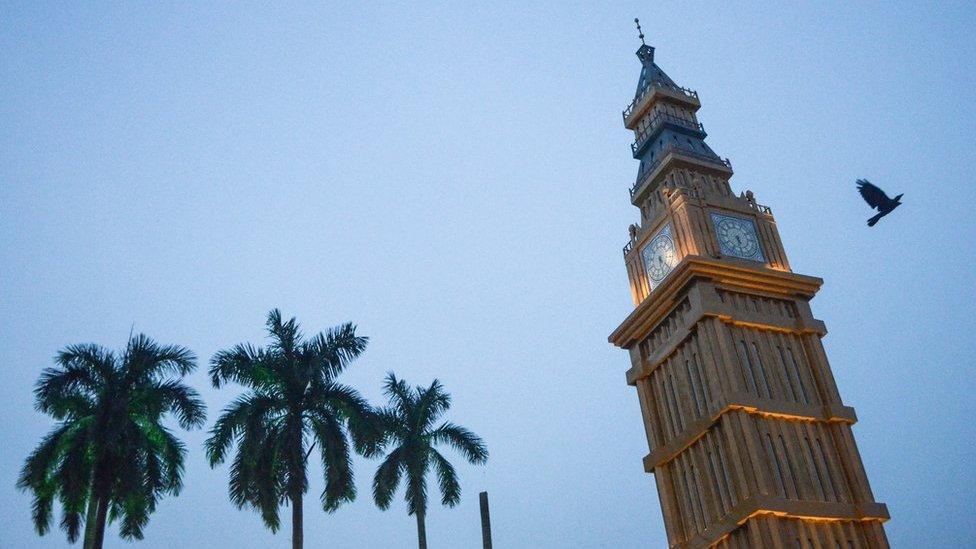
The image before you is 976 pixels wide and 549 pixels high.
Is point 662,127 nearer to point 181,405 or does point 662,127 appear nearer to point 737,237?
point 737,237

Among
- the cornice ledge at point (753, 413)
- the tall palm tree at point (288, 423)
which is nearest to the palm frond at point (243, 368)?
the tall palm tree at point (288, 423)

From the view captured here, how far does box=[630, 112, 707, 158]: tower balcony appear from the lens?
50.8 m

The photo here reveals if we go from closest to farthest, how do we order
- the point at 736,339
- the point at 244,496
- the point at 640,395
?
the point at 244,496
the point at 736,339
the point at 640,395

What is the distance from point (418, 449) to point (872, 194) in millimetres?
19685

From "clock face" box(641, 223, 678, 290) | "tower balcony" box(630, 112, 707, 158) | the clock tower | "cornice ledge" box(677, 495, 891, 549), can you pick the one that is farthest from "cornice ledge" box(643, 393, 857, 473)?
"tower balcony" box(630, 112, 707, 158)

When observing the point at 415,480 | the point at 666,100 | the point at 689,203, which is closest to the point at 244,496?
the point at 415,480

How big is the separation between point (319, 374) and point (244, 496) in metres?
4.89

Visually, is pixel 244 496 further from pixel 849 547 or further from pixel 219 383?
pixel 849 547

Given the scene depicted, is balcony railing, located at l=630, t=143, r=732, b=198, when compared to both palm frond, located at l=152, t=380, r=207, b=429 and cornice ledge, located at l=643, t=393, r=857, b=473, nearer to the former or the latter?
cornice ledge, located at l=643, t=393, r=857, b=473

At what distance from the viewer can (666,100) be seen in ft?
173

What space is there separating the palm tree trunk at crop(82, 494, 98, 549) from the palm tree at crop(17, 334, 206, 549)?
0.03 metres

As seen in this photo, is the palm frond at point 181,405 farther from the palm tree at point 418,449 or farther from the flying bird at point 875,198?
the flying bird at point 875,198

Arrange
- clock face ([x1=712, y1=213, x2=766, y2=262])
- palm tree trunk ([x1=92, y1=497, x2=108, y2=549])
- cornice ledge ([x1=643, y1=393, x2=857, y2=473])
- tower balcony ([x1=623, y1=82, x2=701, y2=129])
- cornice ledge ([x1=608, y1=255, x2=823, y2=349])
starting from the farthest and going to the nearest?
tower balcony ([x1=623, y1=82, x2=701, y2=129])
clock face ([x1=712, y1=213, x2=766, y2=262])
cornice ledge ([x1=608, y1=255, x2=823, y2=349])
cornice ledge ([x1=643, y1=393, x2=857, y2=473])
palm tree trunk ([x1=92, y1=497, x2=108, y2=549])

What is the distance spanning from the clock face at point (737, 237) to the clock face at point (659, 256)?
2.18m
